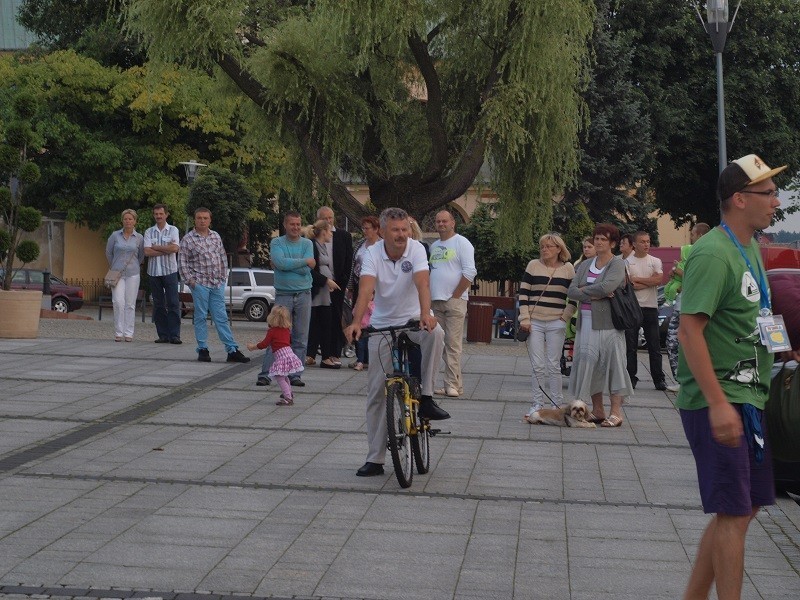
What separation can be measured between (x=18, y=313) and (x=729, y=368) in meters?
15.9

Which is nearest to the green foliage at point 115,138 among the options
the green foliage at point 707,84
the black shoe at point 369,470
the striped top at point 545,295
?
the green foliage at point 707,84

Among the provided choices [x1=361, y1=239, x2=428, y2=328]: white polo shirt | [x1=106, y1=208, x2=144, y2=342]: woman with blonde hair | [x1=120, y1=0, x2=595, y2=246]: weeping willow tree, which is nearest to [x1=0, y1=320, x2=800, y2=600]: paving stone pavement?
[x1=361, y1=239, x2=428, y2=328]: white polo shirt

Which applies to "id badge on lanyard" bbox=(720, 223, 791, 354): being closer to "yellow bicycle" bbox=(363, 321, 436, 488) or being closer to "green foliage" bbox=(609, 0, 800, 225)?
"yellow bicycle" bbox=(363, 321, 436, 488)

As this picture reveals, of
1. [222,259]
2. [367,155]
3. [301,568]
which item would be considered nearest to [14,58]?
[367,155]

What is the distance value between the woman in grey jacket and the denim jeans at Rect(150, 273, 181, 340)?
8.37 meters

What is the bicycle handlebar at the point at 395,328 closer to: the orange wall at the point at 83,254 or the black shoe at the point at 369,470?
the black shoe at the point at 369,470

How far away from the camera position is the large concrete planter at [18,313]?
19.0 metres

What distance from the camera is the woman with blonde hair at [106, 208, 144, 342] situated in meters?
19.1

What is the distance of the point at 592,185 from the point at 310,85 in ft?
53.0

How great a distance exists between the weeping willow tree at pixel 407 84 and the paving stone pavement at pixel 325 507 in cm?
1305

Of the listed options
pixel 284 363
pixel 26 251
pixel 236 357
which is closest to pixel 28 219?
pixel 26 251

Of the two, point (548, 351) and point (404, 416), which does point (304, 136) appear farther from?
point (404, 416)

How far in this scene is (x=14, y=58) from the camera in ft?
162

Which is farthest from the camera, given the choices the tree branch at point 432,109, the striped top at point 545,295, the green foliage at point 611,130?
the green foliage at point 611,130
